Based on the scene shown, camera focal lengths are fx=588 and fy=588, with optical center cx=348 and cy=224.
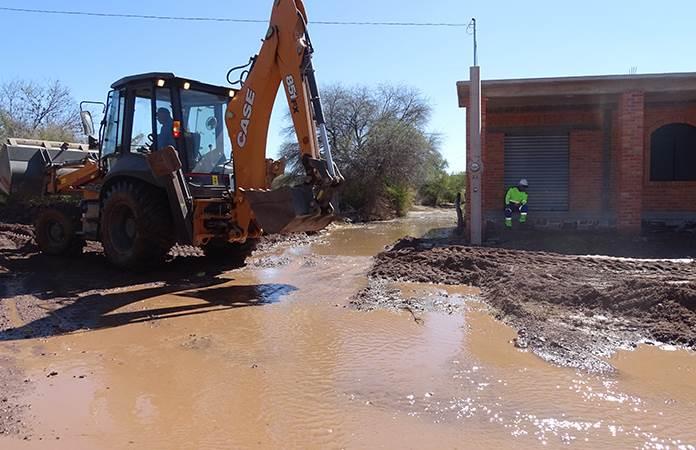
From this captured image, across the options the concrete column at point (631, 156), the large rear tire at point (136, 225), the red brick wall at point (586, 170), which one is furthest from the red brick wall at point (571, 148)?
the large rear tire at point (136, 225)

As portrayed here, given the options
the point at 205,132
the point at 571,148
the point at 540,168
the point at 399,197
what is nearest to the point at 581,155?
the point at 571,148

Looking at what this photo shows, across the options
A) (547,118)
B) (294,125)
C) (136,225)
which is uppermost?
(547,118)

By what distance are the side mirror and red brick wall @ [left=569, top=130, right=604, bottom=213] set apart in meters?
11.3

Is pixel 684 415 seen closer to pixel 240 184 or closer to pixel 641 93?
pixel 240 184

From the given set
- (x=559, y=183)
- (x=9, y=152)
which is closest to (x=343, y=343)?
(x=9, y=152)

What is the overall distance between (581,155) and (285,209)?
999 centimetres

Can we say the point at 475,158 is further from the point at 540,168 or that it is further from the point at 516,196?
the point at 540,168

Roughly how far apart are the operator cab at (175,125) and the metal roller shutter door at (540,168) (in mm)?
8400

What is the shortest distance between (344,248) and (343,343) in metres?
8.56

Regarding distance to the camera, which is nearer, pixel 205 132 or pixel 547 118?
pixel 205 132

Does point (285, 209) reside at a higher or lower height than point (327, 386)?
higher

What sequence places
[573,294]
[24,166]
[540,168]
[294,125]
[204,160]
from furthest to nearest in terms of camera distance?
[540,168] → [24,166] → [204,160] → [294,125] → [573,294]

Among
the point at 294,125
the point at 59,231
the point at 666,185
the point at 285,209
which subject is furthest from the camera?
the point at 666,185

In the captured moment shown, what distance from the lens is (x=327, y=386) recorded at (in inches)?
184
